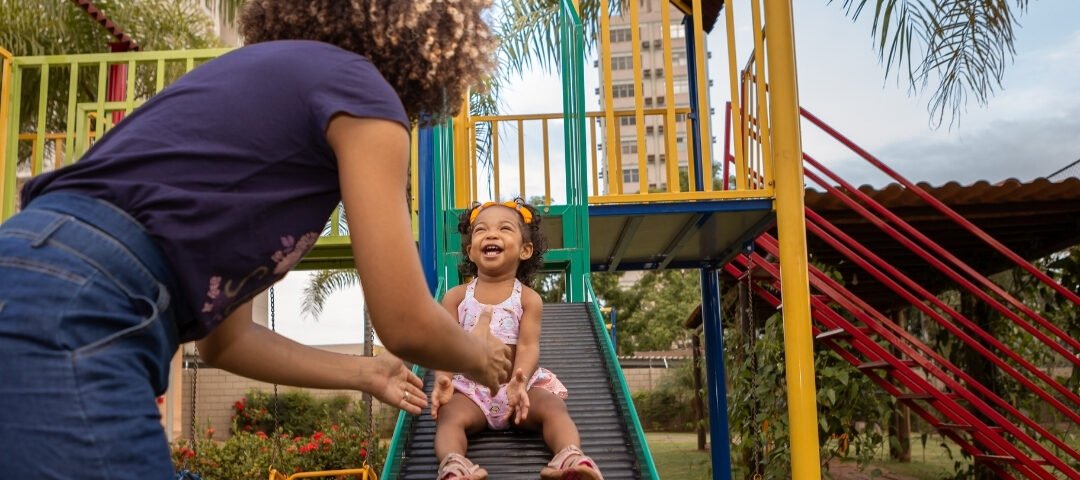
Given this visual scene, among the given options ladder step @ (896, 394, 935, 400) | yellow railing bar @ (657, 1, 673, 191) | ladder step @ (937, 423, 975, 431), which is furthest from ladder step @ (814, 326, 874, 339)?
yellow railing bar @ (657, 1, 673, 191)

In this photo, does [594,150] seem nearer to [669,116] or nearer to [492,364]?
[669,116]

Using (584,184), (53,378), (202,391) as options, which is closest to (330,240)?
(584,184)

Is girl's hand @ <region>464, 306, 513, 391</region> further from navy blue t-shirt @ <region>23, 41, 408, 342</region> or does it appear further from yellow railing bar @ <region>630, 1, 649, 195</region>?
yellow railing bar @ <region>630, 1, 649, 195</region>

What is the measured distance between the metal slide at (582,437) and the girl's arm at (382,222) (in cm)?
249

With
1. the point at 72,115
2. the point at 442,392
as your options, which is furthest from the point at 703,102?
the point at 72,115

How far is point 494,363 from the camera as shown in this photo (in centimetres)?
171

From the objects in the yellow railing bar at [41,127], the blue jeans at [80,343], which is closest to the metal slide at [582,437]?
the blue jeans at [80,343]

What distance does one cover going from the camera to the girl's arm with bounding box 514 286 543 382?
4.28m

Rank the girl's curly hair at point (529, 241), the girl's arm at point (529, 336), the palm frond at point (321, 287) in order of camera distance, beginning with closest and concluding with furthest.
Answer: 1. the girl's arm at point (529, 336)
2. the girl's curly hair at point (529, 241)
3. the palm frond at point (321, 287)

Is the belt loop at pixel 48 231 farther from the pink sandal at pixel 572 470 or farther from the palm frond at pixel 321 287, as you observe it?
the palm frond at pixel 321 287

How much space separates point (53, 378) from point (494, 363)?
77 cm

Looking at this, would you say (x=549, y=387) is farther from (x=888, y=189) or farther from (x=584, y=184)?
(x=888, y=189)

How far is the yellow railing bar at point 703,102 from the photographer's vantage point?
660 centimetres

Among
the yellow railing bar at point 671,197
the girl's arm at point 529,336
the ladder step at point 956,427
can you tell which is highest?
the yellow railing bar at point 671,197
